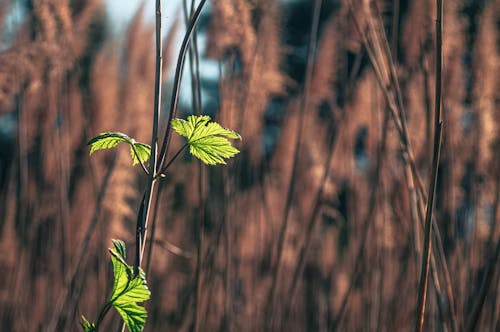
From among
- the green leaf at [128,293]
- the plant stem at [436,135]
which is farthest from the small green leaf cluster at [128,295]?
the plant stem at [436,135]

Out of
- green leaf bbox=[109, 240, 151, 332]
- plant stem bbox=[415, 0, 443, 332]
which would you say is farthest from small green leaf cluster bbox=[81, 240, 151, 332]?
plant stem bbox=[415, 0, 443, 332]

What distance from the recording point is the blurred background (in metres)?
1.04

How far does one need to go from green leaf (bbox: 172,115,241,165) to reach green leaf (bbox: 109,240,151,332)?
0.09m

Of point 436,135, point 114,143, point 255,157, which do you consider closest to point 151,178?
point 114,143

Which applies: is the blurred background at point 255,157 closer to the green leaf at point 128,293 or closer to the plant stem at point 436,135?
the plant stem at point 436,135

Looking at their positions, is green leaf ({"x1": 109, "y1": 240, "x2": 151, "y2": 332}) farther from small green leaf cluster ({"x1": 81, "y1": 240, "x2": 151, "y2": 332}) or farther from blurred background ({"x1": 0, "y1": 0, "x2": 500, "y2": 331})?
blurred background ({"x1": 0, "y1": 0, "x2": 500, "y2": 331})

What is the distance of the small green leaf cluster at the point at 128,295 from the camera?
39 cm

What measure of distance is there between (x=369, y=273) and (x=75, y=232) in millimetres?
792

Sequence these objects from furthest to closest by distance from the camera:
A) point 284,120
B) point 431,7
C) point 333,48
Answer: point 284,120 < point 333,48 < point 431,7

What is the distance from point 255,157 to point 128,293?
5.07 ft

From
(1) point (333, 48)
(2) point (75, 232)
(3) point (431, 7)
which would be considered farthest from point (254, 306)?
(3) point (431, 7)

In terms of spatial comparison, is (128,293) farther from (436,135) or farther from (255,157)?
(255,157)

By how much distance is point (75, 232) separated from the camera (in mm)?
1657

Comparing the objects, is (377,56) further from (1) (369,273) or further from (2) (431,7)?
(1) (369,273)
